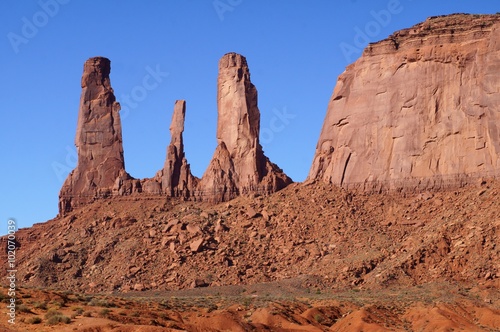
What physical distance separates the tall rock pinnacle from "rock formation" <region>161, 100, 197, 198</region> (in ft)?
14.9

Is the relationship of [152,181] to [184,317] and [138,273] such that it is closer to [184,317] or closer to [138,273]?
[138,273]

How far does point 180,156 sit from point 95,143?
8.61 meters

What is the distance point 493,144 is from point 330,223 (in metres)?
14.9

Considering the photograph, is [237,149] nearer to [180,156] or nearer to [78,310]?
[180,156]

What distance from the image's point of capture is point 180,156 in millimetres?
102812

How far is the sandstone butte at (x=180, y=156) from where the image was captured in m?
100

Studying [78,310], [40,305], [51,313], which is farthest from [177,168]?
[51,313]

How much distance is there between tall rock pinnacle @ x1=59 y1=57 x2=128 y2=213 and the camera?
10281cm

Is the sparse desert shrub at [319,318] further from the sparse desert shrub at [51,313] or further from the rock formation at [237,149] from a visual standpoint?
the rock formation at [237,149]

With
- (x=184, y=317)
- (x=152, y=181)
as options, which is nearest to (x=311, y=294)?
(x=184, y=317)

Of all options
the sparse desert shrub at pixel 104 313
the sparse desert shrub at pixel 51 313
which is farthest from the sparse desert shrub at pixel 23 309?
the sparse desert shrub at pixel 104 313

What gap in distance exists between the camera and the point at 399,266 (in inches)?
3120

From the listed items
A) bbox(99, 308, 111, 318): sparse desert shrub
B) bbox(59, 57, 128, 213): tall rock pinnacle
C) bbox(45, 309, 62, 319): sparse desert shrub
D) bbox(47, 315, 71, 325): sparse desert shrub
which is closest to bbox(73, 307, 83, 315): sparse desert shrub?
bbox(99, 308, 111, 318): sparse desert shrub

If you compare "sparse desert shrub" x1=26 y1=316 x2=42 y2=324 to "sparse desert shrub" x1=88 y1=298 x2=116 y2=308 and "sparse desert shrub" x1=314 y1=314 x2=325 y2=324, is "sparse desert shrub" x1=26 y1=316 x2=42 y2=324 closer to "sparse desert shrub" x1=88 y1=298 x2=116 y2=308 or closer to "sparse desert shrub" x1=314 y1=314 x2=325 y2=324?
"sparse desert shrub" x1=88 y1=298 x2=116 y2=308
